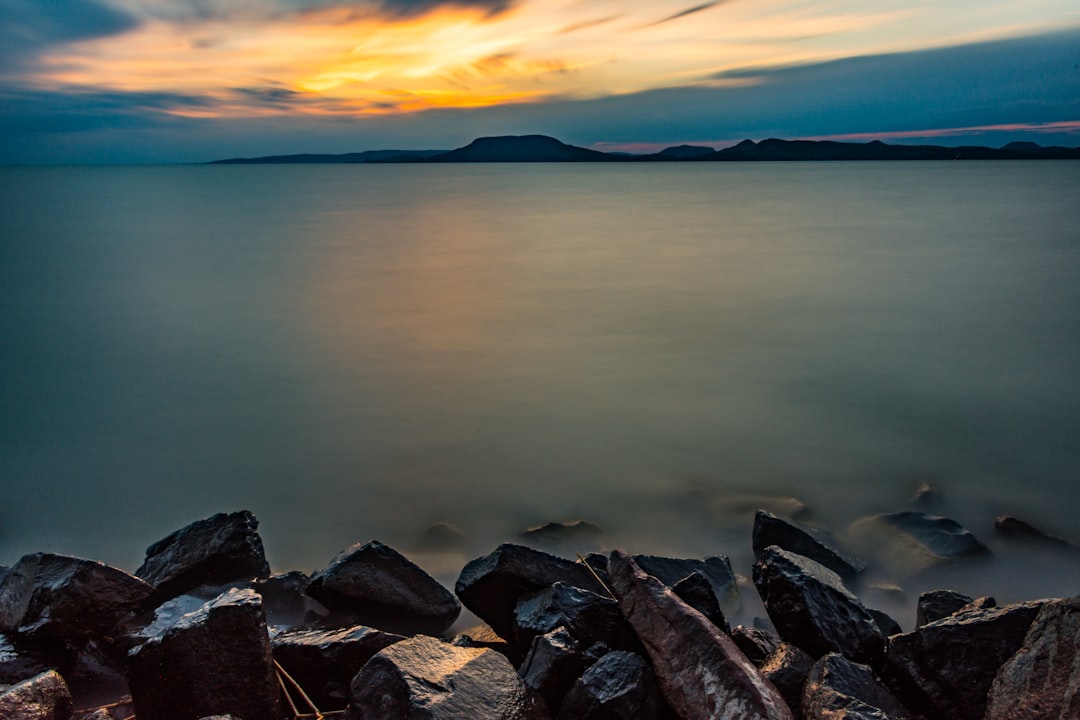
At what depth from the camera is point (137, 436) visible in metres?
6.14

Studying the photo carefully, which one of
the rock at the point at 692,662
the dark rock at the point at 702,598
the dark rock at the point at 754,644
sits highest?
the rock at the point at 692,662

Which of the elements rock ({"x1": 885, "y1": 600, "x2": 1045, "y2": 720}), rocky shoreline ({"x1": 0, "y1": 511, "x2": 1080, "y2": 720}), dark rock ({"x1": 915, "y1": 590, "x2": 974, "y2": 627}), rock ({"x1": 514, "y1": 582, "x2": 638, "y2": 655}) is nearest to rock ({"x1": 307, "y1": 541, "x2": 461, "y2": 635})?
rocky shoreline ({"x1": 0, "y1": 511, "x2": 1080, "y2": 720})

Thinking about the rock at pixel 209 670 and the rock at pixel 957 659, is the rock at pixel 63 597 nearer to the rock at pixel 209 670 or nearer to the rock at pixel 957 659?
the rock at pixel 209 670

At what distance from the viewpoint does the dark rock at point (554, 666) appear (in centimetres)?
235

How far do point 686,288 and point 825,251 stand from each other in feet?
20.1

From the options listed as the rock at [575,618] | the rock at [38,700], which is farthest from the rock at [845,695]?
the rock at [38,700]

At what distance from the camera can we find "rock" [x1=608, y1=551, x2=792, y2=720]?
209 centimetres

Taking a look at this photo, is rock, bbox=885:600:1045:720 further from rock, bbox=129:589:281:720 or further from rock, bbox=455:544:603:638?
rock, bbox=129:589:281:720

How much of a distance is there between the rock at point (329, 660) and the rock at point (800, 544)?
211 centimetres

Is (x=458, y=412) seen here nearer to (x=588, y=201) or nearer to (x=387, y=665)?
(x=387, y=665)

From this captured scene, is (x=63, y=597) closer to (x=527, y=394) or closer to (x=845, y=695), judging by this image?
(x=845, y=695)

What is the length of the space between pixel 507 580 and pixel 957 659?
154cm

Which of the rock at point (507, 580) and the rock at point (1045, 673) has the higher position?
the rock at point (1045, 673)

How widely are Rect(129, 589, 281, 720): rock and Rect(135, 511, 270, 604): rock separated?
1045 mm
